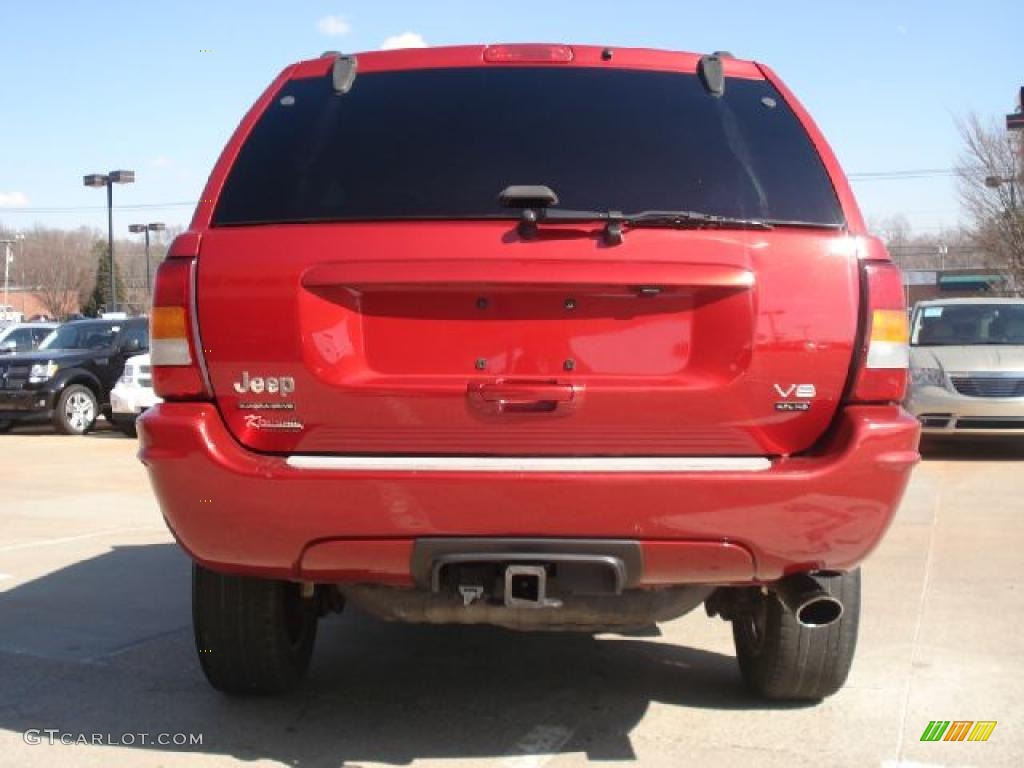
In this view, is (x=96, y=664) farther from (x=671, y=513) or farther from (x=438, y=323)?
(x=671, y=513)

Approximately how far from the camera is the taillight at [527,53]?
3.51 metres

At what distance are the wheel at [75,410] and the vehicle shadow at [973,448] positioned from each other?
11.6m

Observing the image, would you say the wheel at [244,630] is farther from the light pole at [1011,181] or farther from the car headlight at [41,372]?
the light pole at [1011,181]

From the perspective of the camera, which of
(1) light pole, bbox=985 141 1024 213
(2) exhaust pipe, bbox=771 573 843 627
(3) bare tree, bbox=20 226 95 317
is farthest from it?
(3) bare tree, bbox=20 226 95 317

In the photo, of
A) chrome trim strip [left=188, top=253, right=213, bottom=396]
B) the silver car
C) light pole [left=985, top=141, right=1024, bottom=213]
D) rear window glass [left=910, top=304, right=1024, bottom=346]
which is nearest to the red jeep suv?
chrome trim strip [left=188, top=253, right=213, bottom=396]

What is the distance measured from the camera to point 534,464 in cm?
300

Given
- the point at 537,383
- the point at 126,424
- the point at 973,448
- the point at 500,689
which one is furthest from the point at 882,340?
the point at 126,424

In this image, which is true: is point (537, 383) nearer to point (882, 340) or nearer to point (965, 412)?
point (882, 340)

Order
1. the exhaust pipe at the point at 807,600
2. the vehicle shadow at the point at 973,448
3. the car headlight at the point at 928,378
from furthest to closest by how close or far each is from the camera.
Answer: the vehicle shadow at the point at 973,448 < the car headlight at the point at 928,378 < the exhaust pipe at the point at 807,600

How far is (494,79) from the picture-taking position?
3484 millimetres

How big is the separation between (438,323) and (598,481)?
0.62 meters

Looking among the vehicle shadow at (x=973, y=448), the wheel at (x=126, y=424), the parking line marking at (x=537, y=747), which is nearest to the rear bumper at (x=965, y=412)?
the vehicle shadow at (x=973, y=448)

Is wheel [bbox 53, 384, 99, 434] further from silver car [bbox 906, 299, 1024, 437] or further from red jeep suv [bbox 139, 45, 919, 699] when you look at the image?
red jeep suv [bbox 139, 45, 919, 699]

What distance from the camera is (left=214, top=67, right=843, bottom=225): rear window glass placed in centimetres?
320
